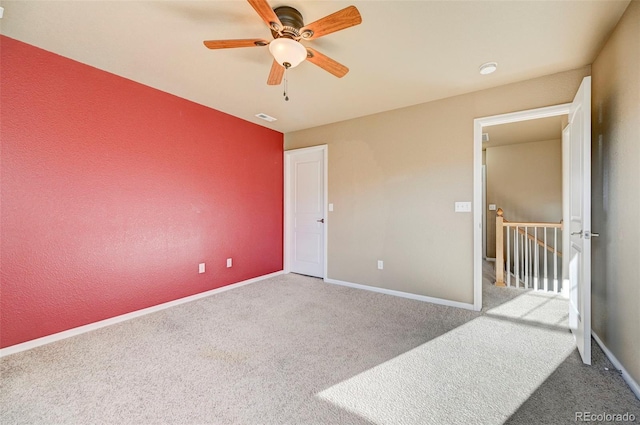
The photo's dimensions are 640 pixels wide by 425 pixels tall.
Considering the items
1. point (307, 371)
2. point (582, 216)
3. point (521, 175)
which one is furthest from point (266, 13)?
point (521, 175)

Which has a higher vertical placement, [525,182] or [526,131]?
[526,131]

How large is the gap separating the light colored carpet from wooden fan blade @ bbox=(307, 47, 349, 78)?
2.26 meters

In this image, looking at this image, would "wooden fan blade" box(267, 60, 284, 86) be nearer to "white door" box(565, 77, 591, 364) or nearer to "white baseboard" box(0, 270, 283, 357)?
"white door" box(565, 77, 591, 364)

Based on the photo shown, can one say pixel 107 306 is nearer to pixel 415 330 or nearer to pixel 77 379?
pixel 77 379

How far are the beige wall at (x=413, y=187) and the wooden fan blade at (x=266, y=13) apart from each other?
2305mm

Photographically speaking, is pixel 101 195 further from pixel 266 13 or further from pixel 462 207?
pixel 462 207

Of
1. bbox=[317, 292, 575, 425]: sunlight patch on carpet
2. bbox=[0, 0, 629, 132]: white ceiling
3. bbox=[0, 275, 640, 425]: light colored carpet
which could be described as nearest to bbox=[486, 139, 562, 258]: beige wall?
bbox=[0, 275, 640, 425]: light colored carpet

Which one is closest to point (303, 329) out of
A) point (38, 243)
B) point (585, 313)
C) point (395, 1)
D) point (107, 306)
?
point (107, 306)

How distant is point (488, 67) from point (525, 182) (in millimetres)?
4157

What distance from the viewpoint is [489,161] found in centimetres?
599

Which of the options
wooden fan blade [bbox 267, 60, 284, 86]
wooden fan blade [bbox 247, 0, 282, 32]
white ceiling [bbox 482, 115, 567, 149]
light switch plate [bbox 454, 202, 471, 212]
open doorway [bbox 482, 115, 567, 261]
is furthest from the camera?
open doorway [bbox 482, 115, 567, 261]

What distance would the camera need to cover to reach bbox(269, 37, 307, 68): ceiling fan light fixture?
5.89 feet

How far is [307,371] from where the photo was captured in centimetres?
189

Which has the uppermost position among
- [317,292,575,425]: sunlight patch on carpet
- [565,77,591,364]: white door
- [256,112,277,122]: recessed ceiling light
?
[256,112,277,122]: recessed ceiling light
